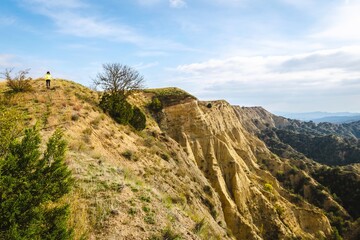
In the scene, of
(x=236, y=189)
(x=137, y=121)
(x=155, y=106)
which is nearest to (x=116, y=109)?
(x=137, y=121)

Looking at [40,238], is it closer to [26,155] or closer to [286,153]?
[26,155]

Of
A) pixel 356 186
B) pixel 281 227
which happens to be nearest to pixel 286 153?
pixel 356 186

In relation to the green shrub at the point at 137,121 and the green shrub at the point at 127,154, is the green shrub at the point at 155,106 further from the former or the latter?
the green shrub at the point at 127,154

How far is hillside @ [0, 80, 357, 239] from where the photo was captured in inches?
→ 437

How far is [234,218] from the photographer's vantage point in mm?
37625

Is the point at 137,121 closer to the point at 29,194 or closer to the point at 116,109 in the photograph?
the point at 116,109

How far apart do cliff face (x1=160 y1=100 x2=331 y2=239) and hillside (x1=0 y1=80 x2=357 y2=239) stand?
162 mm

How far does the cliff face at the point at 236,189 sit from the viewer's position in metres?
39.6

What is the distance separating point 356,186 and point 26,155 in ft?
271

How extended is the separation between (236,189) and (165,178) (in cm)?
2348

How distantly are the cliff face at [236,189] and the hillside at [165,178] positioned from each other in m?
0.16

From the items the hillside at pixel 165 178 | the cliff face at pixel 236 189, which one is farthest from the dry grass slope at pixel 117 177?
the cliff face at pixel 236 189

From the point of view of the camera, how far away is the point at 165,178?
23.6m

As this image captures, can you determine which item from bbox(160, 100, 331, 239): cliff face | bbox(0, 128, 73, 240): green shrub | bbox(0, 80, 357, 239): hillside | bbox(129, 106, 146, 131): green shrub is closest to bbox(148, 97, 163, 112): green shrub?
bbox(0, 80, 357, 239): hillside
